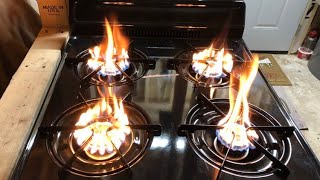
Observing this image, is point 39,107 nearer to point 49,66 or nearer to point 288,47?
point 49,66

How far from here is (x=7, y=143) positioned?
65 cm

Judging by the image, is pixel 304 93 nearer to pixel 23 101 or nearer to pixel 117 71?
pixel 117 71

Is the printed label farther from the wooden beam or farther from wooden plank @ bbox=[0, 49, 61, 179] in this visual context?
wooden plank @ bbox=[0, 49, 61, 179]

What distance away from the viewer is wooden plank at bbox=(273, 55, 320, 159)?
170 centimetres

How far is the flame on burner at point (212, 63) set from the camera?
88cm

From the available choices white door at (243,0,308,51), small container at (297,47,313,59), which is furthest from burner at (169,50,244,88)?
small container at (297,47,313,59)

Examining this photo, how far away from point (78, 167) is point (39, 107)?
0.26 metres

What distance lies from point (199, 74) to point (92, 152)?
0.42 metres

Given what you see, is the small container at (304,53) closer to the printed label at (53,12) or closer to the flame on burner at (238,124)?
the flame on burner at (238,124)

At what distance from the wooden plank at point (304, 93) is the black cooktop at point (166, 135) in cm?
A: 104

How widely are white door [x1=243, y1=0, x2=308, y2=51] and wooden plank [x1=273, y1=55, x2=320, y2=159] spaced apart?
0.46 ft

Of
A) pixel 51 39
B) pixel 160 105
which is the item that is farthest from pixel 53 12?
pixel 160 105

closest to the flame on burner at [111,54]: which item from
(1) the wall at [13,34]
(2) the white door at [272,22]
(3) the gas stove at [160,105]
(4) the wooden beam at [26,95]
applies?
(3) the gas stove at [160,105]

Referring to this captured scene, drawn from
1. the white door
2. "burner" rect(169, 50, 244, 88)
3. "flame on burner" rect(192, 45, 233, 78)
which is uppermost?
"flame on burner" rect(192, 45, 233, 78)
